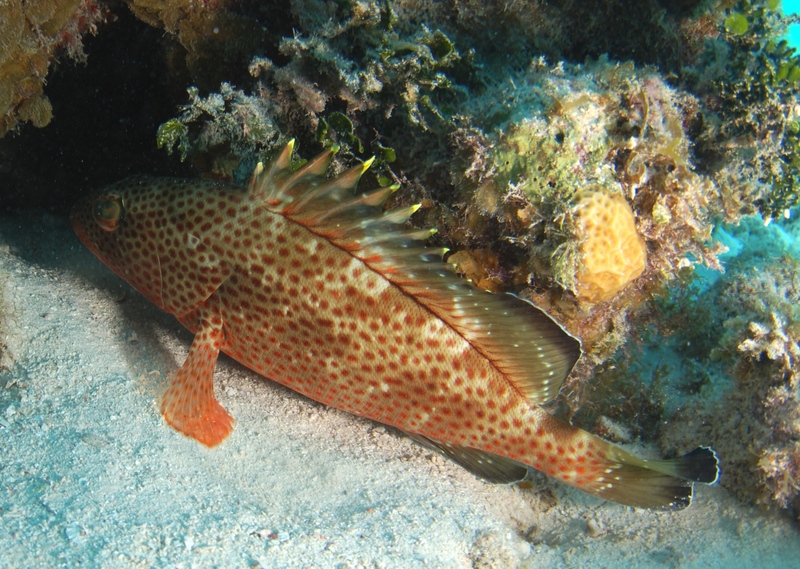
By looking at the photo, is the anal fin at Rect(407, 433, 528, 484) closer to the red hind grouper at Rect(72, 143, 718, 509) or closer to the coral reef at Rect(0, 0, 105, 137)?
the red hind grouper at Rect(72, 143, 718, 509)

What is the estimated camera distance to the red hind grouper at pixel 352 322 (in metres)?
3.35

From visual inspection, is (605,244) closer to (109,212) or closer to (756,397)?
(756,397)

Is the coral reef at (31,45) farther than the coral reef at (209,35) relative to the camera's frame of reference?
No

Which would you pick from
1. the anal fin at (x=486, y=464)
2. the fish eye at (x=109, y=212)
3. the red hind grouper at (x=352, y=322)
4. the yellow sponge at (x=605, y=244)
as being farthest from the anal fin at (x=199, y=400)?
the yellow sponge at (x=605, y=244)

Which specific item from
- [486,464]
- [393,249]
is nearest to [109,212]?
[393,249]

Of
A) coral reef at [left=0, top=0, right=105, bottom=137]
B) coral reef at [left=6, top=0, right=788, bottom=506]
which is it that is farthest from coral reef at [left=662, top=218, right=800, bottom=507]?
coral reef at [left=0, top=0, right=105, bottom=137]

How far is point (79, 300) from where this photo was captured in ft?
13.0

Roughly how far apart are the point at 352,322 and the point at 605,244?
1.72 metres

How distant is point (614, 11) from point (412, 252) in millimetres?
3348

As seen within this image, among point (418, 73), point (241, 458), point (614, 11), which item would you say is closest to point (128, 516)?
point (241, 458)

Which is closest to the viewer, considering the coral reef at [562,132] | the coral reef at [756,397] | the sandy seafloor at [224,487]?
the sandy seafloor at [224,487]

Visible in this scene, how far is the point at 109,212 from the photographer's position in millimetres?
3676

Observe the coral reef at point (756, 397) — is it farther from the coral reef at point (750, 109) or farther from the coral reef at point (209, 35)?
the coral reef at point (209, 35)

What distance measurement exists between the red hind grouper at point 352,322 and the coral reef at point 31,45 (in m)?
0.76
